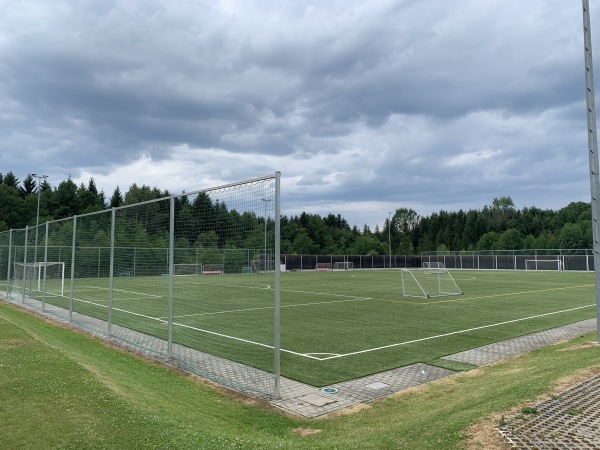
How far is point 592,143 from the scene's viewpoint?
8977 millimetres

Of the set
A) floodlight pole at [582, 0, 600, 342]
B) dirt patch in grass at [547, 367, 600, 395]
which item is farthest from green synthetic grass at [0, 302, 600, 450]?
floodlight pole at [582, 0, 600, 342]

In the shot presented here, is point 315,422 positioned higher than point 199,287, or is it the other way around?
point 199,287

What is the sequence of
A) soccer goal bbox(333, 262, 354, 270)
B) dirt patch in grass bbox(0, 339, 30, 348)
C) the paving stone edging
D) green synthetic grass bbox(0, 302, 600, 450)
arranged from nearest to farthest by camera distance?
green synthetic grass bbox(0, 302, 600, 450)
the paving stone edging
dirt patch in grass bbox(0, 339, 30, 348)
soccer goal bbox(333, 262, 354, 270)

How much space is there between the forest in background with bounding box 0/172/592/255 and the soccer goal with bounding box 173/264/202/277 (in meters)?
33.4

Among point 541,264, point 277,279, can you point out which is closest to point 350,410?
point 277,279

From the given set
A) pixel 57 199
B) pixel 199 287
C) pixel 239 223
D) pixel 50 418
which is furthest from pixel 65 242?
pixel 57 199

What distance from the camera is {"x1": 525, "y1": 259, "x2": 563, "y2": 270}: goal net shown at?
5577 cm

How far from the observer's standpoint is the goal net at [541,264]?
55772mm

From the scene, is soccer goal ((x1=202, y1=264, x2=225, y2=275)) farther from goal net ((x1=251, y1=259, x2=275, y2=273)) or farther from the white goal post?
the white goal post

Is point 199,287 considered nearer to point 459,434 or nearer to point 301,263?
point 459,434

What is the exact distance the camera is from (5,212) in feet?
208

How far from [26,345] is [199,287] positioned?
306cm

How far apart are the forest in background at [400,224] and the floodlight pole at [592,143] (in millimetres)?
34063

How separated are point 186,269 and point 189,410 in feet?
13.2
